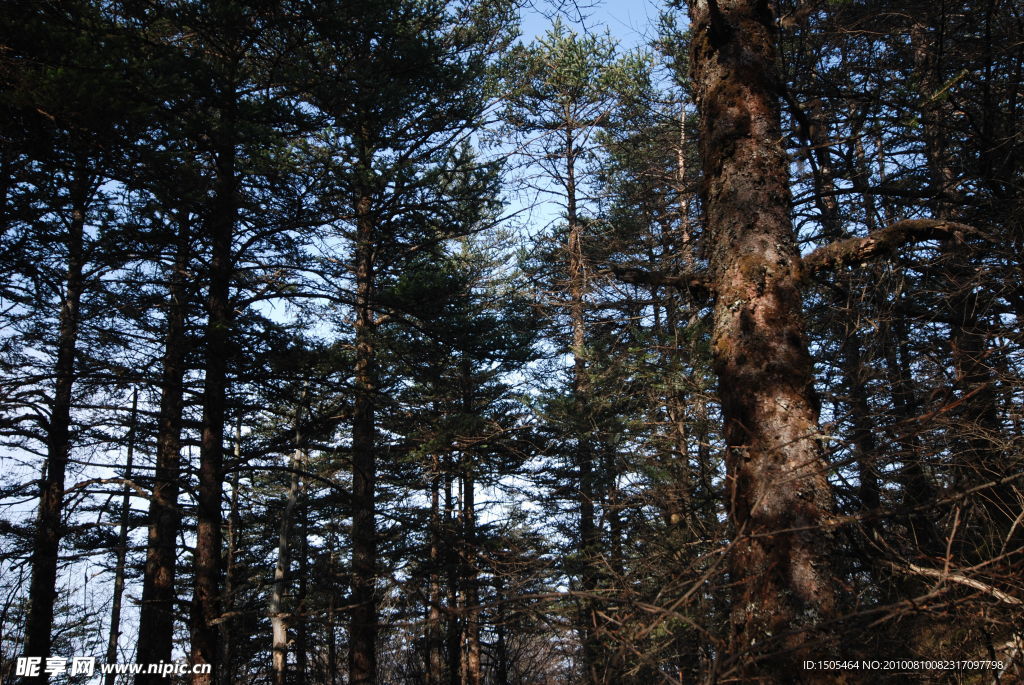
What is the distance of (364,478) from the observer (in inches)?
468

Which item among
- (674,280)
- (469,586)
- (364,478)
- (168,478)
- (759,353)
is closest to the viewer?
(759,353)

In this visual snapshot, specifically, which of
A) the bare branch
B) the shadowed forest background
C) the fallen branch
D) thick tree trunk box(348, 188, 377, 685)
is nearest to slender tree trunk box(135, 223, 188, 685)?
the shadowed forest background

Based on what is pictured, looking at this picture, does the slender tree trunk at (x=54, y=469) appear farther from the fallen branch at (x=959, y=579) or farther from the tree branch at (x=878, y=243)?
the fallen branch at (x=959, y=579)

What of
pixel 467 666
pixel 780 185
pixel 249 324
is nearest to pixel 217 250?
pixel 249 324

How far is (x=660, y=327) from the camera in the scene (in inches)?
275

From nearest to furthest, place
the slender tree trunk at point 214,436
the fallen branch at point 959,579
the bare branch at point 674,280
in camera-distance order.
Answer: the fallen branch at point 959,579, the bare branch at point 674,280, the slender tree trunk at point 214,436

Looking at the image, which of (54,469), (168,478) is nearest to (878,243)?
(168,478)

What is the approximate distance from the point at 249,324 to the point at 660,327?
6359mm

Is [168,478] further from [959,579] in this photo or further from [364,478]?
[959,579]

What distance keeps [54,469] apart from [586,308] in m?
9.51

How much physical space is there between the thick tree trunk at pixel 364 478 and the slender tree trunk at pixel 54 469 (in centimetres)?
418

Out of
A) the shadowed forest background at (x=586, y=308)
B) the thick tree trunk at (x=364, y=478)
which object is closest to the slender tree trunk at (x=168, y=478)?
the shadowed forest background at (x=586, y=308)

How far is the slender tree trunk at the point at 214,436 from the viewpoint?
25.2 feet

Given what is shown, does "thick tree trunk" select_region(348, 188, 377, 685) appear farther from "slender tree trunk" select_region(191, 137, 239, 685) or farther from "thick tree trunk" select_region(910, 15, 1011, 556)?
"thick tree trunk" select_region(910, 15, 1011, 556)
